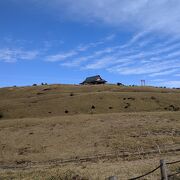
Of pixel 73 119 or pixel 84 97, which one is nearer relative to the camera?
pixel 73 119

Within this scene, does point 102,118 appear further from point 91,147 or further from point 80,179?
point 80,179

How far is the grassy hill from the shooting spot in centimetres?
2573

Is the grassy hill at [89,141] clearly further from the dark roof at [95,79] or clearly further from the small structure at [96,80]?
the dark roof at [95,79]

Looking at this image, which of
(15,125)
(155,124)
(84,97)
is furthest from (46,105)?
(155,124)

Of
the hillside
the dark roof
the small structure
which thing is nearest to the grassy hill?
the hillside

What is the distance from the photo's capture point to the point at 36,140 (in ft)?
153

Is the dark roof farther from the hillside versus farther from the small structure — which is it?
the hillside

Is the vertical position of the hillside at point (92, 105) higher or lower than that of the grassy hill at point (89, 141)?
higher

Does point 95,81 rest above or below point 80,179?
above

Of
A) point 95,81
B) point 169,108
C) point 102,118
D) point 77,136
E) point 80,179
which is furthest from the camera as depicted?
point 95,81

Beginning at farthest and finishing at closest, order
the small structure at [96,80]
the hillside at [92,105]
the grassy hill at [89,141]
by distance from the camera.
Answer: the small structure at [96,80] → the hillside at [92,105] → the grassy hill at [89,141]

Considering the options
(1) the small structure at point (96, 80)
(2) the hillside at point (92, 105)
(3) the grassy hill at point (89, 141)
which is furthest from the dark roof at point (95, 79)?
(3) the grassy hill at point (89, 141)

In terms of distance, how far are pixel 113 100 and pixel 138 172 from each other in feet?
180

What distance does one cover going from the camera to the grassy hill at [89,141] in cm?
2573
